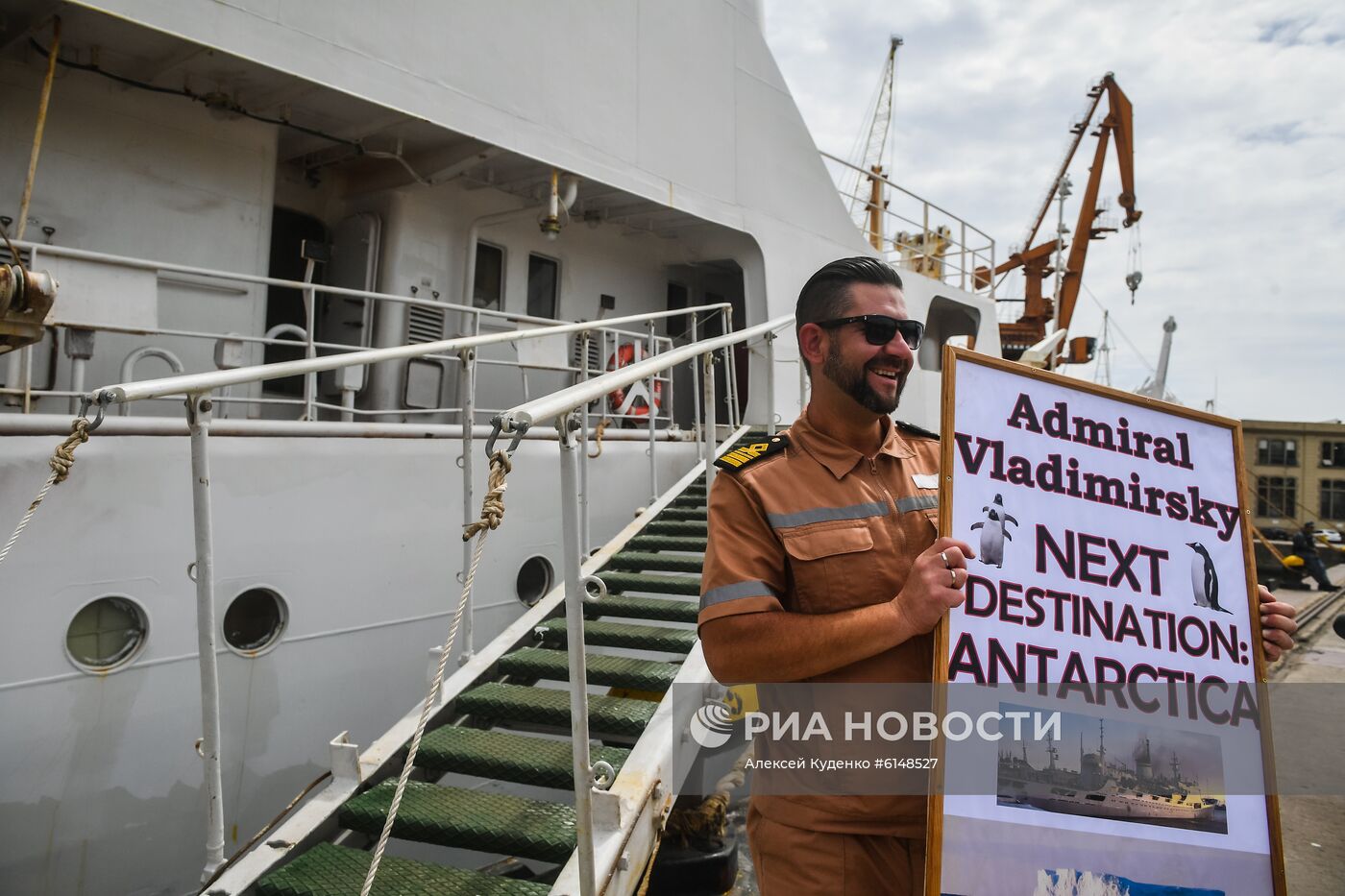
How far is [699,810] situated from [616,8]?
19.4 ft

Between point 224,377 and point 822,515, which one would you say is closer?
point 822,515

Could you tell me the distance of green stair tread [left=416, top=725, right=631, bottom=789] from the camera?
109 inches

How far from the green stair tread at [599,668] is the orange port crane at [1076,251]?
15193mm

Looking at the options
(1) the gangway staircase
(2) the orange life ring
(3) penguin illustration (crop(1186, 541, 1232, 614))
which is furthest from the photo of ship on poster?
(2) the orange life ring

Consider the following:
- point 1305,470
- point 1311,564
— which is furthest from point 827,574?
point 1305,470

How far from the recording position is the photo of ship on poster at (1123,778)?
146 cm

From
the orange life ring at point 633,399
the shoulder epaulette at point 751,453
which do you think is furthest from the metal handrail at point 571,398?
the orange life ring at point 633,399

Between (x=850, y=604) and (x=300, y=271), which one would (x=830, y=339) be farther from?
(x=300, y=271)

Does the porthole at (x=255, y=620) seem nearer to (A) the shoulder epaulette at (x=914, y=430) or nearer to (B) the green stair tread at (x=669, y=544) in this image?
Result: (B) the green stair tread at (x=669, y=544)

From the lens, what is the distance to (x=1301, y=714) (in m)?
6.65

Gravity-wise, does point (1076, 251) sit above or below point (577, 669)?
above

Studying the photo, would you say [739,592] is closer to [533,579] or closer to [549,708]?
[549,708]

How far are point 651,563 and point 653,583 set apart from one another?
29cm

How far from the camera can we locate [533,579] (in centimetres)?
486
